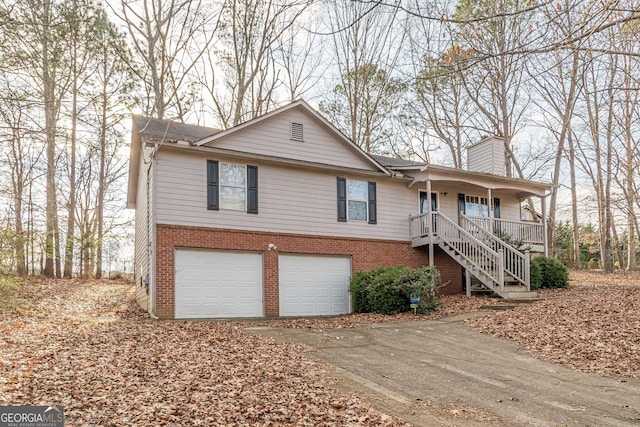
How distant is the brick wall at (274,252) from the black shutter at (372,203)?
0.78m

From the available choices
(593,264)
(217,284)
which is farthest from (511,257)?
(593,264)

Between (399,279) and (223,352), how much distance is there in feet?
21.6

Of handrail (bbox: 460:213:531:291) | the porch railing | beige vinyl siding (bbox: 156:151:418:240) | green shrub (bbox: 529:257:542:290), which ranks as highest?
beige vinyl siding (bbox: 156:151:418:240)

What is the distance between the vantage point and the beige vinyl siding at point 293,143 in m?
13.8

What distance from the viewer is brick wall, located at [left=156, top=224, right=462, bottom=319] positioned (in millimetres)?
12109

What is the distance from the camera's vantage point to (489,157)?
64.5 feet

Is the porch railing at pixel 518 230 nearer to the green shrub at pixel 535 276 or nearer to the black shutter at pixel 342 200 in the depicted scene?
the green shrub at pixel 535 276

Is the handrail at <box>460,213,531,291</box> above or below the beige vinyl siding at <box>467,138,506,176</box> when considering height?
below

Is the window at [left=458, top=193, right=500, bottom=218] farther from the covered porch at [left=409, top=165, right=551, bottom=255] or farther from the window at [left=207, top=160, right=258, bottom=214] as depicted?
the window at [left=207, top=160, right=258, bottom=214]

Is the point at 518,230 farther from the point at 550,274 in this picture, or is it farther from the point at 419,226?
the point at 419,226

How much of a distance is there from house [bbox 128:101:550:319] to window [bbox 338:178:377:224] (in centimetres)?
4

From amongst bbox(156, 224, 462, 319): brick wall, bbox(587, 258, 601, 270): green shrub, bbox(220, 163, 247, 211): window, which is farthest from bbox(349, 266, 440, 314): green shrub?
bbox(587, 258, 601, 270): green shrub

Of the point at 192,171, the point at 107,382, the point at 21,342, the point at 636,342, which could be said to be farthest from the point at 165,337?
the point at 636,342

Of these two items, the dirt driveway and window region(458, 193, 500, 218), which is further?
window region(458, 193, 500, 218)
